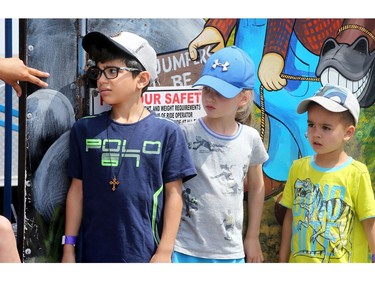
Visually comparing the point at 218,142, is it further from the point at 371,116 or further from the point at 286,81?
the point at 371,116

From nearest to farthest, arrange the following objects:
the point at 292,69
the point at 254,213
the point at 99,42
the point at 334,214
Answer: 1. the point at 99,42
2. the point at 334,214
3. the point at 254,213
4. the point at 292,69

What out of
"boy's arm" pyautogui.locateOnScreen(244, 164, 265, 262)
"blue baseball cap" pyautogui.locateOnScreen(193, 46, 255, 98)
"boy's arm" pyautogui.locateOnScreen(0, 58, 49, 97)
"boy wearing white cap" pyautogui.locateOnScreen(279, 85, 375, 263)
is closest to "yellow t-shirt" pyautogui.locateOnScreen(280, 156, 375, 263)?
"boy wearing white cap" pyautogui.locateOnScreen(279, 85, 375, 263)

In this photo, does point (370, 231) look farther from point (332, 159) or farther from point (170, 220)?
point (170, 220)

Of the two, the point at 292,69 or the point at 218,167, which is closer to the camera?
the point at 218,167

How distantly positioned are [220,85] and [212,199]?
64 cm

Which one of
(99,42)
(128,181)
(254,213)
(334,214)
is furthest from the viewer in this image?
(254,213)

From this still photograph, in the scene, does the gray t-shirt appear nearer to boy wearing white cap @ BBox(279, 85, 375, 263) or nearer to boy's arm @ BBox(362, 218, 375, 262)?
boy wearing white cap @ BBox(279, 85, 375, 263)

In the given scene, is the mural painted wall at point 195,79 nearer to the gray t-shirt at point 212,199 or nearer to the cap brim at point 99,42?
the cap brim at point 99,42

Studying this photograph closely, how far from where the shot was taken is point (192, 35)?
12.9 ft

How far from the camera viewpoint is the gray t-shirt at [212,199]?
11.8 feet

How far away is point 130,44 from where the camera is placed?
3.55 metres

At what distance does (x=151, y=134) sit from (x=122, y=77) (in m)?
0.36

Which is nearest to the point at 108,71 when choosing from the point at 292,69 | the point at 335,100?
the point at 292,69

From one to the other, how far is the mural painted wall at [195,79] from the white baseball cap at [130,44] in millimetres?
219
